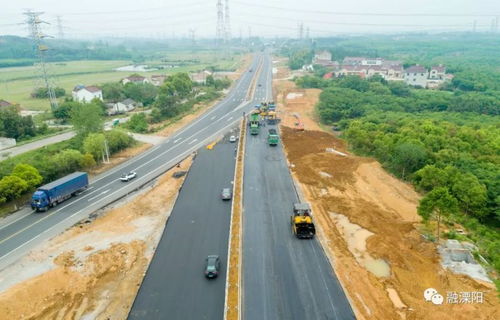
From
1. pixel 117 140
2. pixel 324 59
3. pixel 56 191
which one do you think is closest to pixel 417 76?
pixel 324 59

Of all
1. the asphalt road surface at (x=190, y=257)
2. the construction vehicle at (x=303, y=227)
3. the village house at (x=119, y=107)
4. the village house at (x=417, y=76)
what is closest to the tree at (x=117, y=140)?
the asphalt road surface at (x=190, y=257)

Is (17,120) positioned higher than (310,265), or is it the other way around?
(17,120)

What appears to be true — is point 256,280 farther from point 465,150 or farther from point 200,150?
point 465,150

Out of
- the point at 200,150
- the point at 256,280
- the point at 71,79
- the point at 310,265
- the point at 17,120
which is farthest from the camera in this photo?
the point at 71,79

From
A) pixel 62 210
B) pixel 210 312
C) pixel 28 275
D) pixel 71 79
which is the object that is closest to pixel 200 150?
pixel 62 210

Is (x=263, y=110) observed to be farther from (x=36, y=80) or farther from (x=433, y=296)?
(x=36, y=80)

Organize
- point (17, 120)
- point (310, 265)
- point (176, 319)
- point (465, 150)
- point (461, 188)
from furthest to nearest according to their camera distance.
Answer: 1. point (17, 120)
2. point (465, 150)
3. point (461, 188)
4. point (310, 265)
5. point (176, 319)

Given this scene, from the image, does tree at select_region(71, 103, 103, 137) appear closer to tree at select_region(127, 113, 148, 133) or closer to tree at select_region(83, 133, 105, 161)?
tree at select_region(83, 133, 105, 161)
